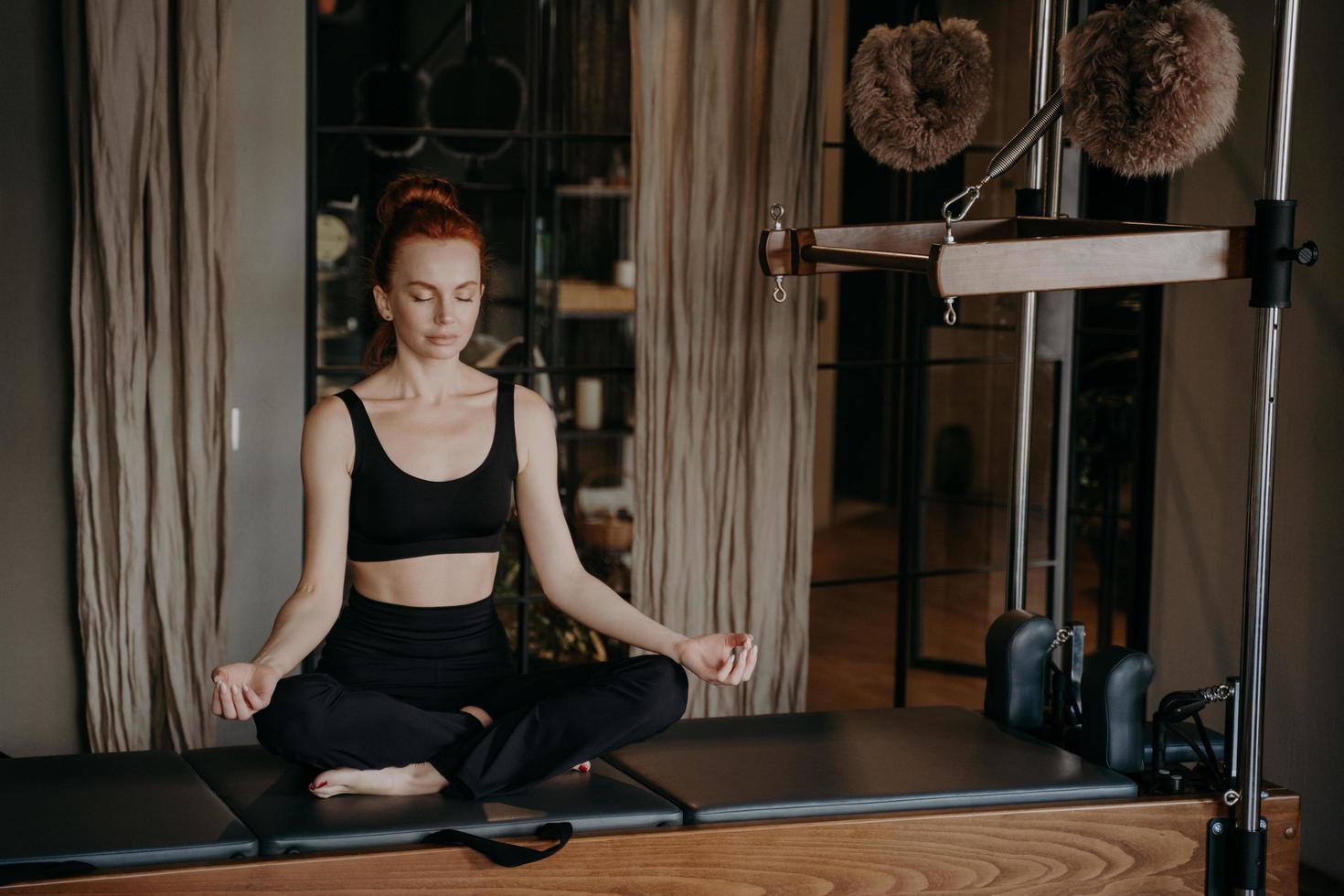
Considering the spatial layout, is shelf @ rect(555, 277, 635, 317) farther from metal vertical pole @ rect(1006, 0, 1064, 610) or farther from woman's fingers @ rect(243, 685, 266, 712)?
woman's fingers @ rect(243, 685, 266, 712)

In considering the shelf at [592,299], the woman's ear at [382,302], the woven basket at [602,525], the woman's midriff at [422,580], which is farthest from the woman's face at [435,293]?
the woven basket at [602,525]

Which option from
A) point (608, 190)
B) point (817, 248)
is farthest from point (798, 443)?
point (817, 248)

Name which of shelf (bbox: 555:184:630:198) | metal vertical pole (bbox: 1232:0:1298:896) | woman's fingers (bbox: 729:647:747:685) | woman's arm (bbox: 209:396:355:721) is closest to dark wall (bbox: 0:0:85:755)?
woman's arm (bbox: 209:396:355:721)

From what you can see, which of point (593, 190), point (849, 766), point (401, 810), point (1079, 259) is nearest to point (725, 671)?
point (849, 766)

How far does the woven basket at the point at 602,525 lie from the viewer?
3787 millimetres

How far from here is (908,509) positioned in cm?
396

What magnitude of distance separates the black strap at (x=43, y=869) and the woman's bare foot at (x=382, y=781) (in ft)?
1.18

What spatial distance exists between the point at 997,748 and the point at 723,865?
2.05 feet

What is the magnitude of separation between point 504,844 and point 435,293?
920 millimetres

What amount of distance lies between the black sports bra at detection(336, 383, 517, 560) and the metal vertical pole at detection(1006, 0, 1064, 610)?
112 cm

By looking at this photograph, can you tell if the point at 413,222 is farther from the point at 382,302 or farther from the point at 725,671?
the point at 725,671

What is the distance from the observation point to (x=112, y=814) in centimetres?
217

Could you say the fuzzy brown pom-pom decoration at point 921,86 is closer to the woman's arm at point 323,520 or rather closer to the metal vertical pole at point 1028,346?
the metal vertical pole at point 1028,346

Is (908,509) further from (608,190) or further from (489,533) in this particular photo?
(489,533)
